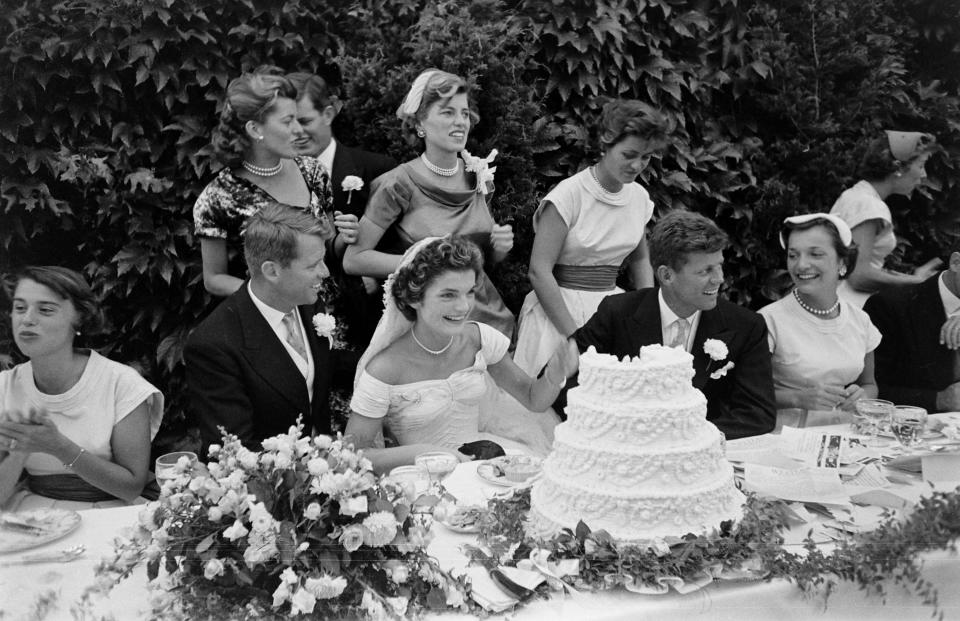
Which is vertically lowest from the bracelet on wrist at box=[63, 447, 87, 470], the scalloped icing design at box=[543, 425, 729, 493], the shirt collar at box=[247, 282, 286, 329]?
the bracelet on wrist at box=[63, 447, 87, 470]

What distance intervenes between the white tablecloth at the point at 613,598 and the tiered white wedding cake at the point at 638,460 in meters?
0.17

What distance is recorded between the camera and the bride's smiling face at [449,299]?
123 inches

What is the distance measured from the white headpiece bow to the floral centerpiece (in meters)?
1.28

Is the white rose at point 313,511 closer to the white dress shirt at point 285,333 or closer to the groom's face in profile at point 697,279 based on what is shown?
the white dress shirt at point 285,333

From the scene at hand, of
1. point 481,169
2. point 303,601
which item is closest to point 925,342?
point 481,169

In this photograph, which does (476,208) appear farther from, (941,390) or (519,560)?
(941,390)

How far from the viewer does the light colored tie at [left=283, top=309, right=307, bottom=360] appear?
308 centimetres

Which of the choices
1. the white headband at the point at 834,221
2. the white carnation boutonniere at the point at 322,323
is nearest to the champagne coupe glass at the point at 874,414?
the white headband at the point at 834,221

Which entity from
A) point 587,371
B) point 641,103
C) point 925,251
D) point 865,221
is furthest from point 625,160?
point 587,371

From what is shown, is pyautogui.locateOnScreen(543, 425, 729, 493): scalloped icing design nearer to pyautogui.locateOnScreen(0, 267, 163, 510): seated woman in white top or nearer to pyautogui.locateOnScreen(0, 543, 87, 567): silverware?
pyautogui.locateOnScreen(0, 543, 87, 567): silverware

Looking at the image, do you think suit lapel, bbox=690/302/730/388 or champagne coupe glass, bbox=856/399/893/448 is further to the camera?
suit lapel, bbox=690/302/730/388

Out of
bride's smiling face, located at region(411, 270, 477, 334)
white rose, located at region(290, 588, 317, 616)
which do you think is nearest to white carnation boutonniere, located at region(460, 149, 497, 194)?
bride's smiling face, located at region(411, 270, 477, 334)

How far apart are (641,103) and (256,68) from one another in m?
1.71

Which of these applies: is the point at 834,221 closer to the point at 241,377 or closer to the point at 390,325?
the point at 390,325
